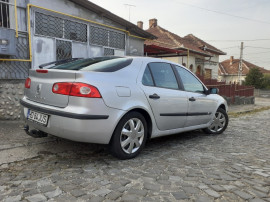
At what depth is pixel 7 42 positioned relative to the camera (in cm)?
532

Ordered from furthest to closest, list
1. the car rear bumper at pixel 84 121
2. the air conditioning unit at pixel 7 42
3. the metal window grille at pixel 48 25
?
the metal window grille at pixel 48 25
the air conditioning unit at pixel 7 42
the car rear bumper at pixel 84 121

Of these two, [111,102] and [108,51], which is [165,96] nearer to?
[111,102]

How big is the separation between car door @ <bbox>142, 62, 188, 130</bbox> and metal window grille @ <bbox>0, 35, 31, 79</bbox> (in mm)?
3792

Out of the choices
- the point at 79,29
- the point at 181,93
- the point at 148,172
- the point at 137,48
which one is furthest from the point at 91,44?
the point at 148,172

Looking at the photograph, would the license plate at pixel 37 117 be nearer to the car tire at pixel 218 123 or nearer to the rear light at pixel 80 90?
the rear light at pixel 80 90

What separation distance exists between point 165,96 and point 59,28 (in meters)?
4.73

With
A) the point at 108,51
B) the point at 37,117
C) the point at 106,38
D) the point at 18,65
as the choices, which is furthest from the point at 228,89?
the point at 37,117

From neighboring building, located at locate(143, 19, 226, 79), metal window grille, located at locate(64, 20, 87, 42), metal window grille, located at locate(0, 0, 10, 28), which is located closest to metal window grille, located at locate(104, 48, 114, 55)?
metal window grille, located at locate(64, 20, 87, 42)

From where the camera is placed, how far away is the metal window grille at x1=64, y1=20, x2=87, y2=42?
721 cm

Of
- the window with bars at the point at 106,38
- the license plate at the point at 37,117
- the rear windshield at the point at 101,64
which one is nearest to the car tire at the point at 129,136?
the rear windshield at the point at 101,64

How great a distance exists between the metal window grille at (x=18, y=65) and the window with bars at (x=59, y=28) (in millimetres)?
599

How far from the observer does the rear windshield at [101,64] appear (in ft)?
10.6

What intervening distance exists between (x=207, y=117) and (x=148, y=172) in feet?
7.90

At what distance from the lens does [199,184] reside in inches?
105
